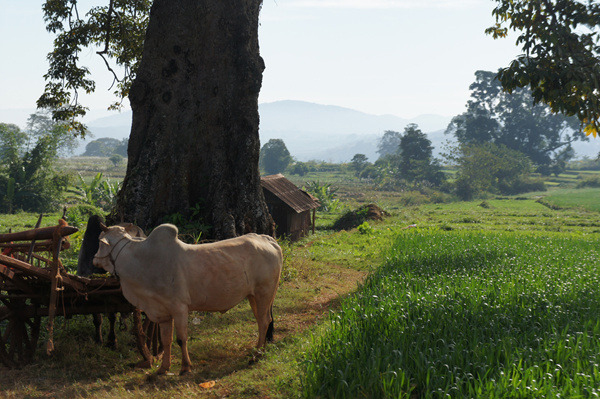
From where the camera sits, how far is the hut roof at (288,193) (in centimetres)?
2227

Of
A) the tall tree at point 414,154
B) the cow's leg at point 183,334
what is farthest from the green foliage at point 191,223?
the tall tree at point 414,154

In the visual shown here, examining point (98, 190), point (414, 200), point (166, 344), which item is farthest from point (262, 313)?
point (414, 200)

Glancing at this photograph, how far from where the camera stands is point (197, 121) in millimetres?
11336

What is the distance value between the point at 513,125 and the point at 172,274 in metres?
91.5

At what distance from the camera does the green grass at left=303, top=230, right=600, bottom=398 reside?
4.68 m

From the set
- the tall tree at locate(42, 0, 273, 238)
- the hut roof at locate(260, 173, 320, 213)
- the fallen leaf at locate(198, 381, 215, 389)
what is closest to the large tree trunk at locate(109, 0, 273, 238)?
the tall tree at locate(42, 0, 273, 238)

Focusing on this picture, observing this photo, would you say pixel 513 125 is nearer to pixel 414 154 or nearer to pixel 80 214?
pixel 414 154

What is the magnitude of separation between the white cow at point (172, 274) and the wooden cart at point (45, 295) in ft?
1.47

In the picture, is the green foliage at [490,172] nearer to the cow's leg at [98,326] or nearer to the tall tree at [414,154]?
the tall tree at [414,154]

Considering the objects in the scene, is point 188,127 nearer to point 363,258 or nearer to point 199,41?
point 199,41

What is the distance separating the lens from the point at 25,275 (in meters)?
6.15

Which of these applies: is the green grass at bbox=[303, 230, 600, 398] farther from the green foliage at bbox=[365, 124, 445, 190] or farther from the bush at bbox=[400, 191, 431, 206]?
the green foliage at bbox=[365, 124, 445, 190]

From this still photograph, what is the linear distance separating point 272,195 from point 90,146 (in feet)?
565

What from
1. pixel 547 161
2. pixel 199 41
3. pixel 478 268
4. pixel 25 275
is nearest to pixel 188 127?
pixel 199 41
